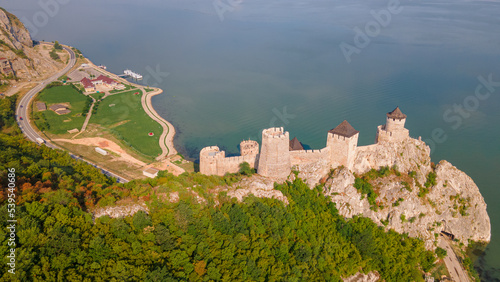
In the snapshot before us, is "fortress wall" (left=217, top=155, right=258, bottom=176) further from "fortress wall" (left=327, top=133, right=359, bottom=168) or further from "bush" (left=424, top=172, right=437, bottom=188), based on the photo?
"bush" (left=424, top=172, right=437, bottom=188)

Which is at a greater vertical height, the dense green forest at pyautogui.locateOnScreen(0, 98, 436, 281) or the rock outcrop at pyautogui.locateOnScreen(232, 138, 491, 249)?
the rock outcrop at pyautogui.locateOnScreen(232, 138, 491, 249)

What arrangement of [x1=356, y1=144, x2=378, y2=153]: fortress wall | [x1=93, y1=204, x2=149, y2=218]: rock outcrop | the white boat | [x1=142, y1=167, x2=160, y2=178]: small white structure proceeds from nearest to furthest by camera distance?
[x1=93, y1=204, x2=149, y2=218]: rock outcrop → [x1=356, y1=144, x2=378, y2=153]: fortress wall → [x1=142, y1=167, x2=160, y2=178]: small white structure → the white boat

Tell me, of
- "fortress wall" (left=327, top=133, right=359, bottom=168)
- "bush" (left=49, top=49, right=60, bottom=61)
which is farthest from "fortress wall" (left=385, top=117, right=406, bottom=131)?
"bush" (left=49, top=49, right=60, bottom=61)

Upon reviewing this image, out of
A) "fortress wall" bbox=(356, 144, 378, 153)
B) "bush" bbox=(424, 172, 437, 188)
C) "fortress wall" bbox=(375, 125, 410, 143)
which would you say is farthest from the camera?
"bush" bbox=(424, 172, 437, 188)

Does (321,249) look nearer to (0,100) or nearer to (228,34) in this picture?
(0,100)

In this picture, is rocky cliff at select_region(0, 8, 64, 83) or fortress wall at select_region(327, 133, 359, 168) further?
rocky cliff at select_region(0, 8, 64, 83)

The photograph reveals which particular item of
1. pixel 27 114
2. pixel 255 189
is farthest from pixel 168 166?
pixel 27 114

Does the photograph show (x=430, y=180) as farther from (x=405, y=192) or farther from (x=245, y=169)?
(x=245, y=169)

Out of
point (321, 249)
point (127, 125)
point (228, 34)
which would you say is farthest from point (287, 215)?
point (228, 34)
